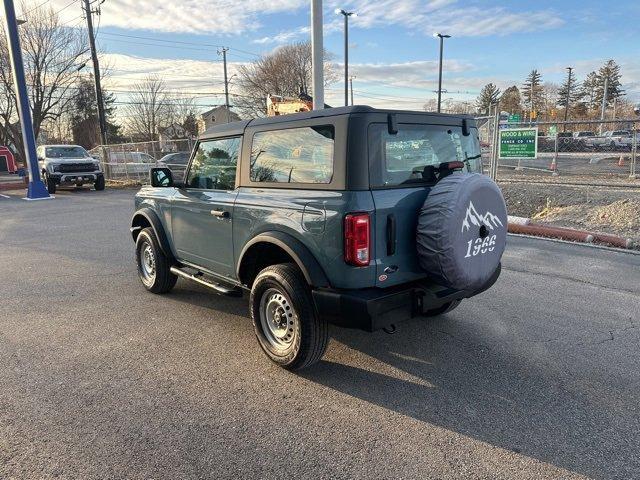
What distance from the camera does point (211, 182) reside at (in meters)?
4.62

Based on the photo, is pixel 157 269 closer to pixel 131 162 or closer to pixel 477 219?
pixel 477 219

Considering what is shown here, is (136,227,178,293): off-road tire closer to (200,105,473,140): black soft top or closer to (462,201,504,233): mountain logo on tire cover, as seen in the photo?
(200,105,473,140): black soft top

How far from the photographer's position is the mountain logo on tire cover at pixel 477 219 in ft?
10.8

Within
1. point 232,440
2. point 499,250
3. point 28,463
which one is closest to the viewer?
point 28,463

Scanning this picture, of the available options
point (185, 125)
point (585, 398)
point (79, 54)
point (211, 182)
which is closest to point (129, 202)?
point (211, 182)

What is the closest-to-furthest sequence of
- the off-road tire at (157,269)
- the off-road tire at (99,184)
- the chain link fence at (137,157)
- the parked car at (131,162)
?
the off-road tire at (157,269), the off-road tire at (99,184), the chain link fence at (137,157), the parked car at (131,162)

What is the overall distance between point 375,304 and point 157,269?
3.19 meters

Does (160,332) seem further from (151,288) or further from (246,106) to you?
(246,106)

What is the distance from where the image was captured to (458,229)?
10.7 ft

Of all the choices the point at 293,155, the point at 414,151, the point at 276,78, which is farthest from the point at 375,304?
the point at 276,78

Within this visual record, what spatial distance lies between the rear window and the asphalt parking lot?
4.90 ft

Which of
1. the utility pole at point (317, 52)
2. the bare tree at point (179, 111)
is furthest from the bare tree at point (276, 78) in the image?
the utility pole at point (317, 52)

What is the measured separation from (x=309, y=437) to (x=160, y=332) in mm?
2206

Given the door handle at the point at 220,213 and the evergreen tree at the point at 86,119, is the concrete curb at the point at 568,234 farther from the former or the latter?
the evergreen tree at the point at 86,119
